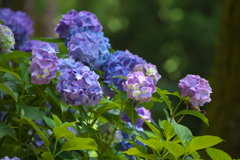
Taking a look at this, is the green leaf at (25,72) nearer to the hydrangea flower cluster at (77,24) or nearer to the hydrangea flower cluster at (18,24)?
the hydrangea flower cluster at (77,24)

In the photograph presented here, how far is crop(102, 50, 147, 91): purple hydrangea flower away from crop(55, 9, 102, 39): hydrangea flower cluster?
159 millimetres

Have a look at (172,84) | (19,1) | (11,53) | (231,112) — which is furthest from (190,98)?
(172,84)

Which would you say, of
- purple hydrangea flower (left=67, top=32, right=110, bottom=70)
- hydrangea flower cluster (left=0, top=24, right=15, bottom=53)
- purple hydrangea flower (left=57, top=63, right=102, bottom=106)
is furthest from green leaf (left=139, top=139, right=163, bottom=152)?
hydrangea flower cluster (left=0, top=24, right=15, bottom=53)

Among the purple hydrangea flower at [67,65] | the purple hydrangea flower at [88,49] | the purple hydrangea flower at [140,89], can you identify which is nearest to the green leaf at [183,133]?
the purple hydrangea flower at [140,89]

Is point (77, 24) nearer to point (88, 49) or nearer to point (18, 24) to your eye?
point (88, 49)

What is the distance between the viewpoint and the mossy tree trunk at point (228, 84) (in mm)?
4082

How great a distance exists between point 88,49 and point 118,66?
0.11 meters

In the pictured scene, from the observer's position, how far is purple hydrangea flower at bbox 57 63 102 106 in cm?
142

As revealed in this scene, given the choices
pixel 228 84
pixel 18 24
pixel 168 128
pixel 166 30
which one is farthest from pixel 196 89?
pixel 166 30

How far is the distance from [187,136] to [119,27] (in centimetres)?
1767

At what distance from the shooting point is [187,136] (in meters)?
1.31

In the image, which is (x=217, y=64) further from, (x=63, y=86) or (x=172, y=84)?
(x=172, y=84)

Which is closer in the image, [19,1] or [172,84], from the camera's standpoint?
[19,1]

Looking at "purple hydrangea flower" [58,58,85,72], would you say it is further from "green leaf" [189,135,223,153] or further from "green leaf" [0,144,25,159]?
"green leaf" [189,135,223,153]
